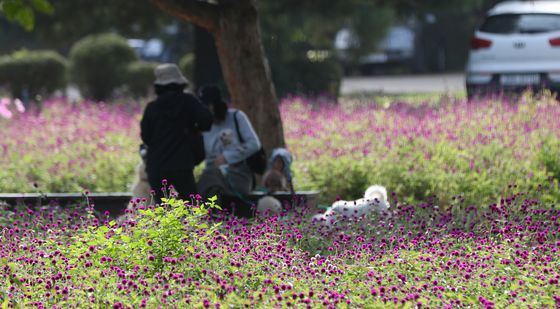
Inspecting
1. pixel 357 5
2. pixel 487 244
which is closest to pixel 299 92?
pixel 357 5

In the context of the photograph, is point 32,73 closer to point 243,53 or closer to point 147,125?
point 243,53

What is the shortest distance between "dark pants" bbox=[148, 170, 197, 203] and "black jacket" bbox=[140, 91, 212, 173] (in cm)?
4

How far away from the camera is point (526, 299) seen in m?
5.36

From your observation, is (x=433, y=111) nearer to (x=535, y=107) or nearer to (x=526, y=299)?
(x=535, y=107)

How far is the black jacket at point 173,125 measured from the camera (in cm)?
812

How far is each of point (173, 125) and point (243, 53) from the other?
256cm

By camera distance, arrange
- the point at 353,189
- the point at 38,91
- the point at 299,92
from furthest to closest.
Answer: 1. the point at 38,91
2. the point at 299,92
3. the point at 353,189

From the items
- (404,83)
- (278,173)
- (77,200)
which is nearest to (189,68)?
(404,83)

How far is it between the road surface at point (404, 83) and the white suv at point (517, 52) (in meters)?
9.74

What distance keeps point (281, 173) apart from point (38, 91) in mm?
14822

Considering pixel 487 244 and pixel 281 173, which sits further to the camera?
pixel 281 173

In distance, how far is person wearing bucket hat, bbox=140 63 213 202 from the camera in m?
8.12

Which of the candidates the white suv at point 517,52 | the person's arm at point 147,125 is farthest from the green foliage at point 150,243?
the white suv at point 517,52

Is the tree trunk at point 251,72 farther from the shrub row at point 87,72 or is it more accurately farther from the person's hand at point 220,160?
the shrub row at point 87,72
